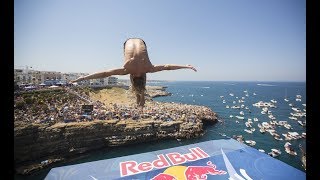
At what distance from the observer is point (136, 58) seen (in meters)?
3.41

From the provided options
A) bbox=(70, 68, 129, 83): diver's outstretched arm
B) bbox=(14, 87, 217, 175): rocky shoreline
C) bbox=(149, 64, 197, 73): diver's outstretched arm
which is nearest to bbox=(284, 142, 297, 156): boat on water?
bbox=(14, 87, 217, 175): rocky shoreline

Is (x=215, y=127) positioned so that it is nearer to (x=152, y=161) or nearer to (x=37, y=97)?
(x=152, y=161)

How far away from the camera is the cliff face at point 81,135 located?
20.8 meters

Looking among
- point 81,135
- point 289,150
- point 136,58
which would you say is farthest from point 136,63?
point 289,150

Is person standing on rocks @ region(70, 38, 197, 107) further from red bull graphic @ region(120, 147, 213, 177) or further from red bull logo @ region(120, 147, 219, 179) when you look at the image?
red bull graphic @ region(120, 147, 213, 177)

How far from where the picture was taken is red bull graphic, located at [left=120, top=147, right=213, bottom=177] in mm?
14078

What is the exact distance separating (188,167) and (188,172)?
60 cm

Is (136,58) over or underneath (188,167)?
over

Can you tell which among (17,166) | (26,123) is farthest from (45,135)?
(17,166)

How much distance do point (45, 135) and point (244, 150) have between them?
19376 millimetres

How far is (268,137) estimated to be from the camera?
30484 millimetres

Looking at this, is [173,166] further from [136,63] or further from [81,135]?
[81,135]

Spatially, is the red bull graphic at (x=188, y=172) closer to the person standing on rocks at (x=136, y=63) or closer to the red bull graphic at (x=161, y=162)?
Answer: the red bull graphic at (x=161, y=162)
